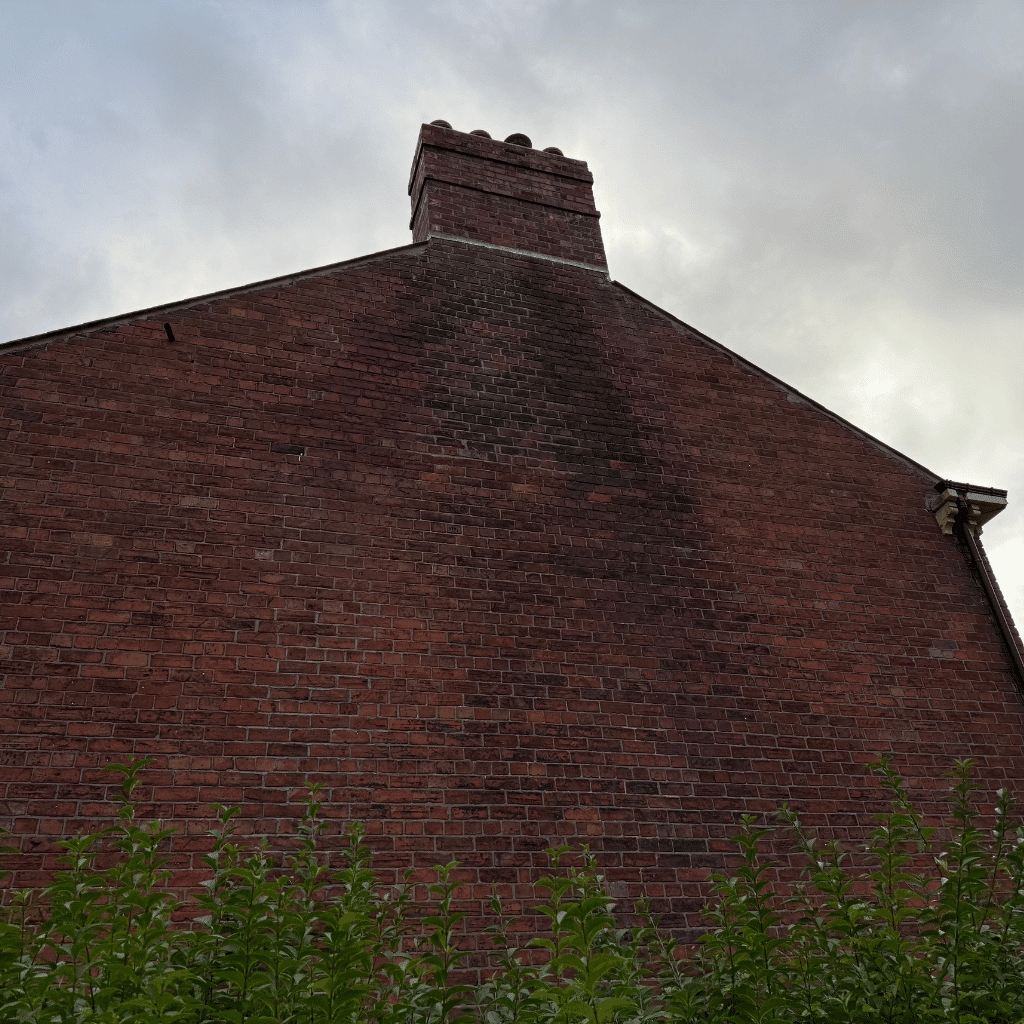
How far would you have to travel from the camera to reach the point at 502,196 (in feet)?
26.8

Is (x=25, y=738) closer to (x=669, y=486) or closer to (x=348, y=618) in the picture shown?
(x=348, y=618)

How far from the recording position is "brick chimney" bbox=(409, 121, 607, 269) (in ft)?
25.7

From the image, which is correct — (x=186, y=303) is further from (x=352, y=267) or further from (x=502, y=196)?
(x=502, y=196)

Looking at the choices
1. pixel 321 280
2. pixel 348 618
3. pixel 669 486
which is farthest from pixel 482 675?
pixel 321 280

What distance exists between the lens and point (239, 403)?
19.2 ft

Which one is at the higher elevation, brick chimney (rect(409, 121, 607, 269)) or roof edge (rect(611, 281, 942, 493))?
brick chimney (rect(409, 121, 607, 269))

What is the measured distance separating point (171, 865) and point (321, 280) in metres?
4.41

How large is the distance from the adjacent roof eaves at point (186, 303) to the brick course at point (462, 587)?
34mm

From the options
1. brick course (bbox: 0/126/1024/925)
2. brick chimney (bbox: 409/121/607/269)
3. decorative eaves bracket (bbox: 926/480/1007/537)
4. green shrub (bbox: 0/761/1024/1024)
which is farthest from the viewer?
brick chimney (bbox: 409/121/607/269)

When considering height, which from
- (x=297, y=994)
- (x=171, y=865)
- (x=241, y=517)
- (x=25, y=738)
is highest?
(x=241, y=517)

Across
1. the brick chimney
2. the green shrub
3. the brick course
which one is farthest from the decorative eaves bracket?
the green shrub

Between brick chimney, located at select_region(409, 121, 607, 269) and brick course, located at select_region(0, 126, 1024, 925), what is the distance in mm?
494

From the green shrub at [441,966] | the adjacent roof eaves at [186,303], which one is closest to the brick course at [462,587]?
the adjacent roof eaves at [186,303]

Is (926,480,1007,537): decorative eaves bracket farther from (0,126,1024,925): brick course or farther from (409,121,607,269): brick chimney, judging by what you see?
(409,121,607,269): brick chimney
